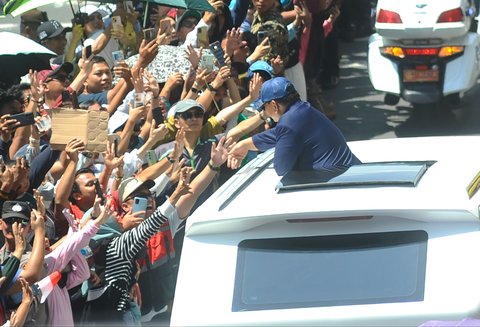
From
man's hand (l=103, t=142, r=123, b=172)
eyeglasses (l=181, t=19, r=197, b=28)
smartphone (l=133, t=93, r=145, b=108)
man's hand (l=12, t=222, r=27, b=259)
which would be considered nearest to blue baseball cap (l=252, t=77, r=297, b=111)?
man's hand (l=103, t=142, r=123, b=172)

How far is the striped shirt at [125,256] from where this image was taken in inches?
296

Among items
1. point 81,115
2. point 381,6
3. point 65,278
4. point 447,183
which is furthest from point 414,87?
point 447,183

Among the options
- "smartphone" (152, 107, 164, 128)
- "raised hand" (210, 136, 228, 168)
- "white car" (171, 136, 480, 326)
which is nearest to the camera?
"white car" (171, 136, 480, 326)

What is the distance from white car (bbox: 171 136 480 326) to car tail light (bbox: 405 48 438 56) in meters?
7.92

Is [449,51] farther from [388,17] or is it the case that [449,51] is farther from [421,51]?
[388,17]

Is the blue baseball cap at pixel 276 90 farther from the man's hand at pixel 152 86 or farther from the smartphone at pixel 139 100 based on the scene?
the smartphone at pixel 139 100

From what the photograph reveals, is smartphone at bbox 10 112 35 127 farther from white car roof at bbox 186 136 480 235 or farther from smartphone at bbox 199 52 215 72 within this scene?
white car roof at bbox 186 136 480 235

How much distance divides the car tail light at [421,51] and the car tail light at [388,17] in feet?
1.14

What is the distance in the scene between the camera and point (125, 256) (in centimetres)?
755

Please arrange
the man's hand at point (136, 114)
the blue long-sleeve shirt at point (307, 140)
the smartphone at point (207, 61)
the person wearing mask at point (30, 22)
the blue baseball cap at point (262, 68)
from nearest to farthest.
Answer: the blue long-sleeve shirt at point (307, 140) < the man's hand at point (136, 114) < the blue baseball cap at point (262, 68) < the smartphone at point (207, 61) < the person wearing mask at point (30, 22)

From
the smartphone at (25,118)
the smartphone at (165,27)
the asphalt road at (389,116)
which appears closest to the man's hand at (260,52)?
the smartphone at (165,27)

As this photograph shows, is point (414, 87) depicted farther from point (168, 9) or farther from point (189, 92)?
point (189, 92)

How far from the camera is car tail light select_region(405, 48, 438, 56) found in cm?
1302

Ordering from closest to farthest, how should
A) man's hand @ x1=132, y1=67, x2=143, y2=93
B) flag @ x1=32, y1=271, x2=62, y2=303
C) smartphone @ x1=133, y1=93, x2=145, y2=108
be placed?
1. flag @ x1=32, y1=271, x2=62, y2=303
2. smartphone @ x1=133, y1=93, x2=145, y2=108
3. man's hand @ x1=132, y1=67, x2=143, y2=93
